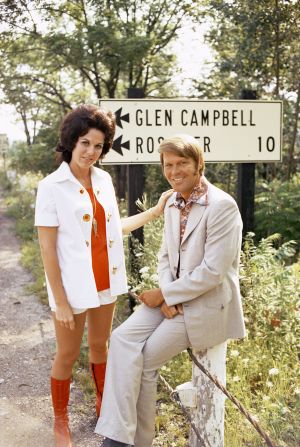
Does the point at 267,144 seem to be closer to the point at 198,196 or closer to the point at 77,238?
the point at 198,196

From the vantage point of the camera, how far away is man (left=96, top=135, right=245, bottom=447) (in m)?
2.34

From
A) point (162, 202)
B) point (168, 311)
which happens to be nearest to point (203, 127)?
point (162, 202)

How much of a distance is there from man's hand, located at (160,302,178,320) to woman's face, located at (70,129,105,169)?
916 millimetres

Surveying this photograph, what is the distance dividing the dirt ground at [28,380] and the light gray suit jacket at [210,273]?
1354 mm

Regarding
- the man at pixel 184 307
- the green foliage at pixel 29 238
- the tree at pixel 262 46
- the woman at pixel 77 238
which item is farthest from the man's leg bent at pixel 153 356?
the tree at pixel 262 46

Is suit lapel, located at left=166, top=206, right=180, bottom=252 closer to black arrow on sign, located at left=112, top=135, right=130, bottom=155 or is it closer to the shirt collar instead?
the shirt collar

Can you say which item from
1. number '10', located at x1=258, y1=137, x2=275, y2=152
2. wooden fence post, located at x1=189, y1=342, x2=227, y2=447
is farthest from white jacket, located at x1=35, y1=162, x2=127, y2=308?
number '10', located at x1=258, y1=137, x2=275, y2=152

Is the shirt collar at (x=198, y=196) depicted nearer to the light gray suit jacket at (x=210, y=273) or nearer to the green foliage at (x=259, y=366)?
the light gray suit jacket at (x=210, y=273)

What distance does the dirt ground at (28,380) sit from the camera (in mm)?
3299

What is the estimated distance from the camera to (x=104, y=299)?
301 centimetres

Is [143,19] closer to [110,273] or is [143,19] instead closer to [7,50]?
[7,50]

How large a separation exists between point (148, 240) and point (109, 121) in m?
2.35

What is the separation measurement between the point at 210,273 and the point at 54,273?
93 centimetres

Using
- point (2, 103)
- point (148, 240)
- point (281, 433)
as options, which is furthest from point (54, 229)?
point (2, 103)
